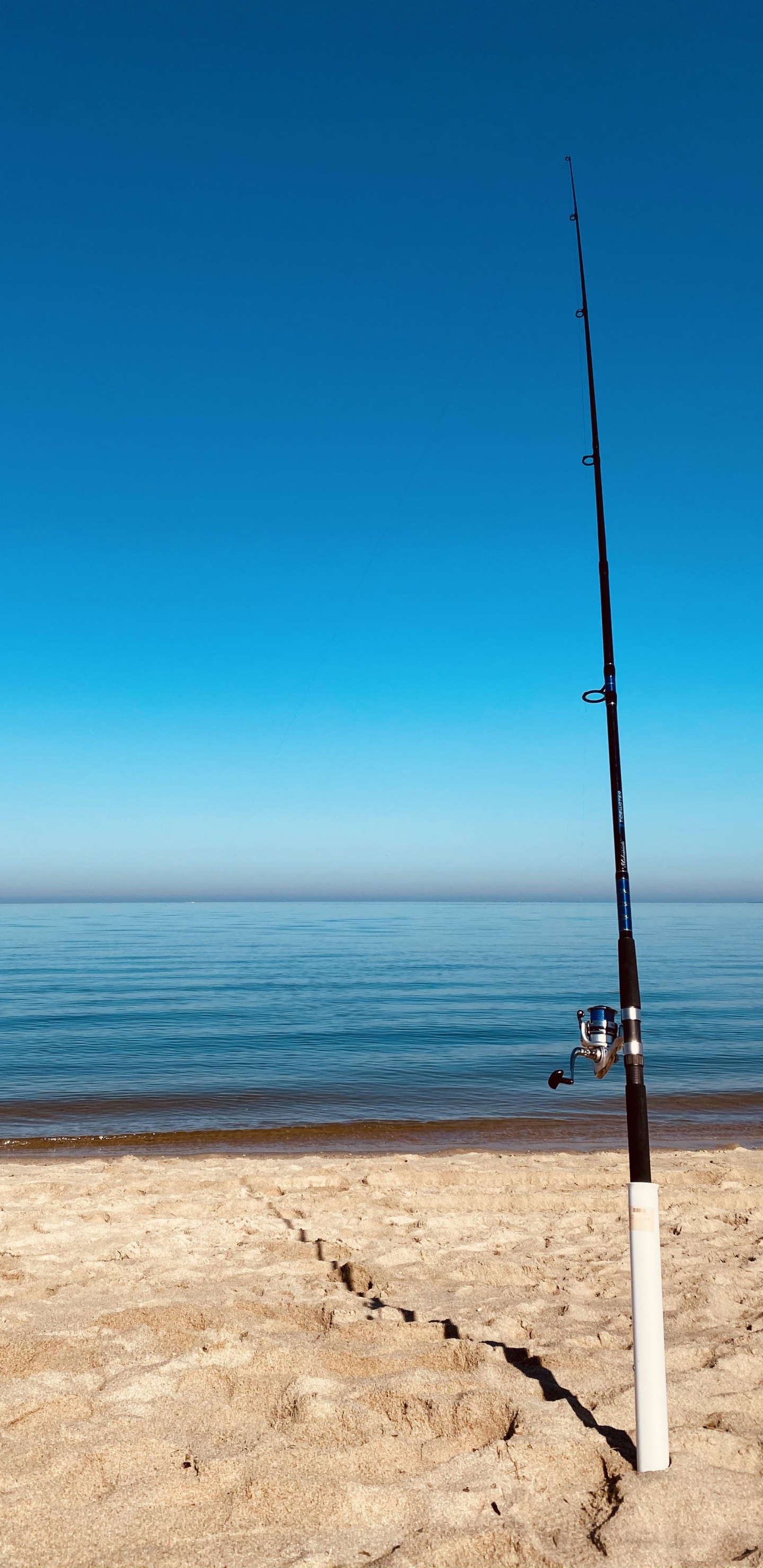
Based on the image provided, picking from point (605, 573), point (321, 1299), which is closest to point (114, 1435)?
point (321, 1299)

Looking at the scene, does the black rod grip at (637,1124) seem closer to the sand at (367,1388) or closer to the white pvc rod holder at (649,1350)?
the white pvc rod holder at (649,1350)

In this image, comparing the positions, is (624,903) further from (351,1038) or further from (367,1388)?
(351,1038)

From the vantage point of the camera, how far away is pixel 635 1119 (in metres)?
3.47

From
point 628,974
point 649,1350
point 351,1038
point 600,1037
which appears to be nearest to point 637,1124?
point 600,1037

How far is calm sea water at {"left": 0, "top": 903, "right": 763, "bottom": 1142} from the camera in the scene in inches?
544

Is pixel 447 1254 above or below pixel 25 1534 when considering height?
below

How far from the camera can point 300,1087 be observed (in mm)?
15305

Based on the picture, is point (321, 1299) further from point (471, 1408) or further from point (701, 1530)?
point (701, 1530)

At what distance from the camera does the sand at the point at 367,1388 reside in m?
2.97

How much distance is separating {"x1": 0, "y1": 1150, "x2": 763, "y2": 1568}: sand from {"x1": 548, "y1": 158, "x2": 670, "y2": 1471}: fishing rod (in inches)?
10.0

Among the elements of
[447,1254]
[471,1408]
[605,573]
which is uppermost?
[605,573]

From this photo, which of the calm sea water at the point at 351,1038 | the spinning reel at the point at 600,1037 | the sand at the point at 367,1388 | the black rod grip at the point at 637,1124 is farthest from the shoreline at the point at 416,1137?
the black rod grip at the point at 637,1124

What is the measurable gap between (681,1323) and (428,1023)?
16.9 metres

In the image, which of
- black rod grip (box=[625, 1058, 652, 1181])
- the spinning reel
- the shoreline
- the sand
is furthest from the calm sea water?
black rod grip (box=[625, 1058, 652, 1181])
